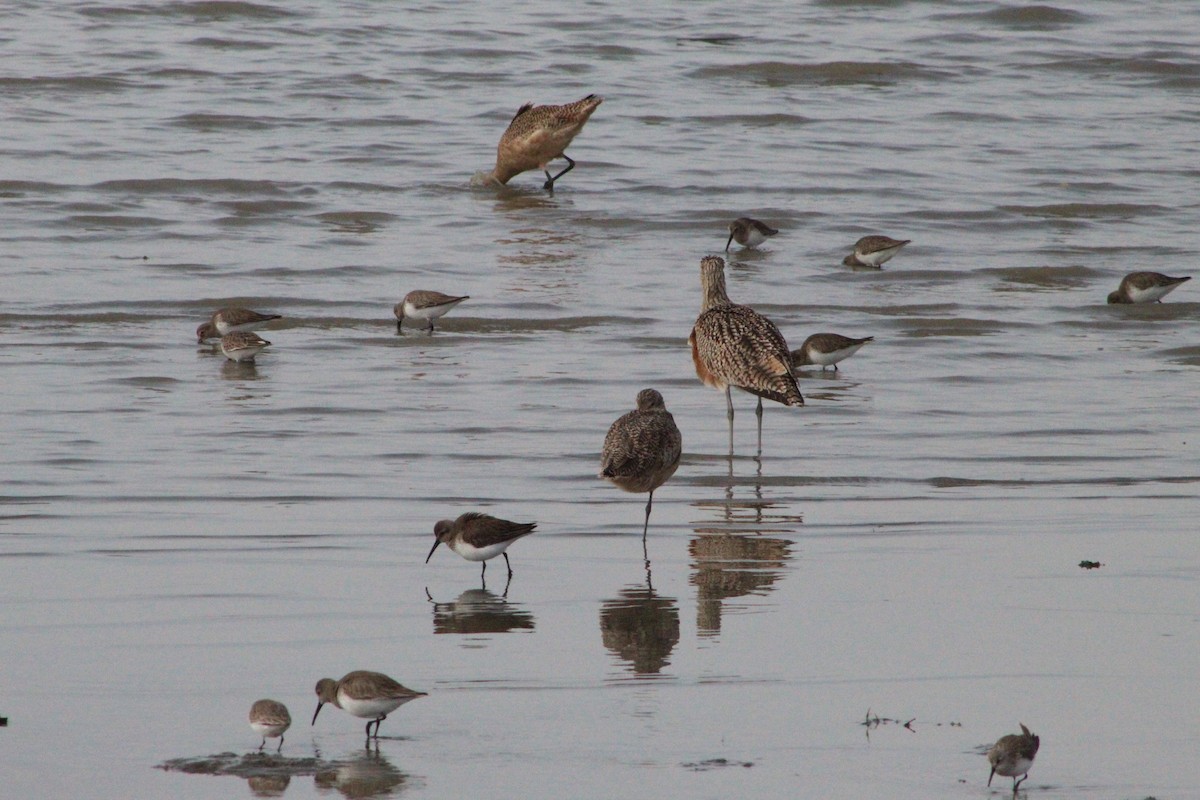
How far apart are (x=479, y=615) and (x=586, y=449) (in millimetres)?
3430

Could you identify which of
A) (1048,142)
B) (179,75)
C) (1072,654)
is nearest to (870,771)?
(1072,654)

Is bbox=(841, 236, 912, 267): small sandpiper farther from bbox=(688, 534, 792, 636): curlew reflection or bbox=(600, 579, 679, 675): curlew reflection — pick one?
bbox=(600, 579, 679, 675): curlew reflection

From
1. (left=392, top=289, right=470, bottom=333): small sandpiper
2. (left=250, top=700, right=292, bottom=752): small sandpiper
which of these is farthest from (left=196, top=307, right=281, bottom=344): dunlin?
(left=250, top=700, right=292, bottom=752): small sandpiper

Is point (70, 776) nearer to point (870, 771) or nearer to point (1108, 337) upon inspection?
point (870, 771)

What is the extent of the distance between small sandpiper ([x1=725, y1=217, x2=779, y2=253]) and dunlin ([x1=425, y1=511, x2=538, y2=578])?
1085cm

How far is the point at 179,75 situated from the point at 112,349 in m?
15.6

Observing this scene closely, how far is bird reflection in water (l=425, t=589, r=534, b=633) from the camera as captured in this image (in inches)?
268

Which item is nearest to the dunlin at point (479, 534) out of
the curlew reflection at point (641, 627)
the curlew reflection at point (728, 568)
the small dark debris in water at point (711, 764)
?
the curlew reflection at point (641, 627)

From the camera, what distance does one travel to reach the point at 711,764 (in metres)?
5.32

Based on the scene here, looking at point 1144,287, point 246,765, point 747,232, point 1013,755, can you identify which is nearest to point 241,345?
point 747,232

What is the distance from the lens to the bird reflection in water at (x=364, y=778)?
5.14 m

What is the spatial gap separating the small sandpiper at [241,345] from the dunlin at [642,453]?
4.94m

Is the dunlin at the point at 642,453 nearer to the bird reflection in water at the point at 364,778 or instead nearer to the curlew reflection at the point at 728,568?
the curlew reflection at the point at 728,568

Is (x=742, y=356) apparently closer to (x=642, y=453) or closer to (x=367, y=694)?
(x=642, y=453)
